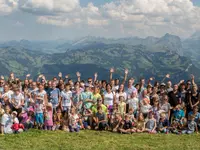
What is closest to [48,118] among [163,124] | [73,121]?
[73,121]

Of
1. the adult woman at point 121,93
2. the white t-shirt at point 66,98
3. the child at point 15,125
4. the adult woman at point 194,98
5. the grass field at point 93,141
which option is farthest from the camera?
the adult woman at point 121,93

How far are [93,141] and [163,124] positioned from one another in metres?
5.18

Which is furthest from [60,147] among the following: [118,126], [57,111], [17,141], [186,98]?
[186,98]

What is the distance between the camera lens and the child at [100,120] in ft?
52.9

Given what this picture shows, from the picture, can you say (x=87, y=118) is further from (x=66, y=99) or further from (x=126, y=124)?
(x=126, y=124)

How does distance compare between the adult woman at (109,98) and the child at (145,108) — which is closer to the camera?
the child at (145,108)

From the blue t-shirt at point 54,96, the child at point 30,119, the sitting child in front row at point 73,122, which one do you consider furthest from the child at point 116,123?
the child at point 30,119

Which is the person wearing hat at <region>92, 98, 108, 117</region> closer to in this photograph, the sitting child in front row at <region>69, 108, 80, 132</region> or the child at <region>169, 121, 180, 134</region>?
the sitting child in front row at <region>69, 108, 80, 132</region>

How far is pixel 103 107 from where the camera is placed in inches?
645

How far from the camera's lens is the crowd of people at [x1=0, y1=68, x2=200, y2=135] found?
15461mm

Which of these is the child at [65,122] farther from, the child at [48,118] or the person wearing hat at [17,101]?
the person wearing hat at [17,101]

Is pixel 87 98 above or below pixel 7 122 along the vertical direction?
above

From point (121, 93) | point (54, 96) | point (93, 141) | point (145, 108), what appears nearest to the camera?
point (93, 141)

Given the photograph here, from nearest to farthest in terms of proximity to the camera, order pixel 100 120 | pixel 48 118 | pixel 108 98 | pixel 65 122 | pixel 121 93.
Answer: pixel 48 118 < pixel 65 122 < pixel 100 120 < pixel 108 98 < pixel 121 93
